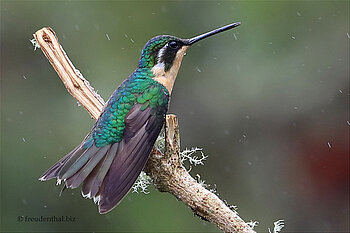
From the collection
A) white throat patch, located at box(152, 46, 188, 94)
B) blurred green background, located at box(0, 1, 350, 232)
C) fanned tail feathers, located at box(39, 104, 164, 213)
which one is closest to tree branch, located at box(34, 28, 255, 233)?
fanned tail feathers, located at box(39, 104, 164, 213)

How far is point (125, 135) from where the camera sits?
3188 mm

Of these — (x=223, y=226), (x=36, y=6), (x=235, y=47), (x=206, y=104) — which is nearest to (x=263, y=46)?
(x=235, y=47)

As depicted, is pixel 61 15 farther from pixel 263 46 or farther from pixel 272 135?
pixel 272 135

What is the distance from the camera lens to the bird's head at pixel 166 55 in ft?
10.9

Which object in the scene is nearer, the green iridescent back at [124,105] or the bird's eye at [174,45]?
the green iridescent back at [124,105]

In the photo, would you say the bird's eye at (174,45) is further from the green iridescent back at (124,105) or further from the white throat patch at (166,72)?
the green iridescent back at (124,105)

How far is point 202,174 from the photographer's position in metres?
5.79

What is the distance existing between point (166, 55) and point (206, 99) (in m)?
2.33

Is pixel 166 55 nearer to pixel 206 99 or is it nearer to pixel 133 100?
pixel 133 100

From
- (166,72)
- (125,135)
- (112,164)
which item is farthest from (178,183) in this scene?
(166,72)

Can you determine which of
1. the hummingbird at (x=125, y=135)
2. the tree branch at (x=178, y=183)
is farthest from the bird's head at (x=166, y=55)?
the tree branch at (x=178, y=183)

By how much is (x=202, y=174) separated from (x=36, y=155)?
1.36 m

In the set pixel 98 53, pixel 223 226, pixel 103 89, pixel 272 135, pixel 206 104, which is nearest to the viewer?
pixel 223 226

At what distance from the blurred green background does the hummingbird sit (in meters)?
1.55
